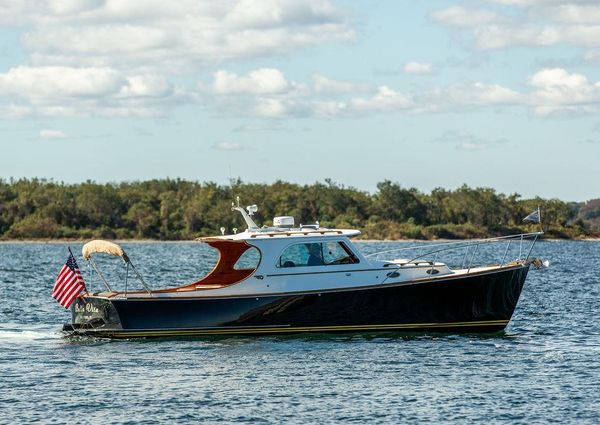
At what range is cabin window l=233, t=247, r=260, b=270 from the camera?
32625mm

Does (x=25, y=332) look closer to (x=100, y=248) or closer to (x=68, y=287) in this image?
(x=68, y=287)

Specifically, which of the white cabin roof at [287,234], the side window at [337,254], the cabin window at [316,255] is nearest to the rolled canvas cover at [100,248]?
the white cabin roof at [287,234]

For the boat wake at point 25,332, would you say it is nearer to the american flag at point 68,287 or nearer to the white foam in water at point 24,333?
the white foam in water at point 24,333

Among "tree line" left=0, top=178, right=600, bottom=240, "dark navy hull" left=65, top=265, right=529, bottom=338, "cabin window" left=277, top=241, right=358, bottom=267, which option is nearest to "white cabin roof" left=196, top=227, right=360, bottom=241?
"cabin window" left=277, top=241, right=358, bottom=267

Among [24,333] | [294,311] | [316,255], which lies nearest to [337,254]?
[316,255]

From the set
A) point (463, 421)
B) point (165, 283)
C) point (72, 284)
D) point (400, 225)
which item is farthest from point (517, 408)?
point (400, 225)

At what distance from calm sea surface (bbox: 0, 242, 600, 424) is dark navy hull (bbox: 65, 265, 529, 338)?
35cm

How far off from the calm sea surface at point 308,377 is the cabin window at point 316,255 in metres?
1.94

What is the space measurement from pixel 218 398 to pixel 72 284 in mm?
9106

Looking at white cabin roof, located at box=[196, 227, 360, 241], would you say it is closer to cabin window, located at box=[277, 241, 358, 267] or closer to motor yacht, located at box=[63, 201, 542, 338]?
motor yacht, located at box=[63, 201, 542, 338]

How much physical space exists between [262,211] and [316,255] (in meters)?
108

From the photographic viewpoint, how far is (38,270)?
71.6m

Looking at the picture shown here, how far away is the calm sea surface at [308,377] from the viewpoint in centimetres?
2306

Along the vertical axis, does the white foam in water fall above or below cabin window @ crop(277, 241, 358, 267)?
below
